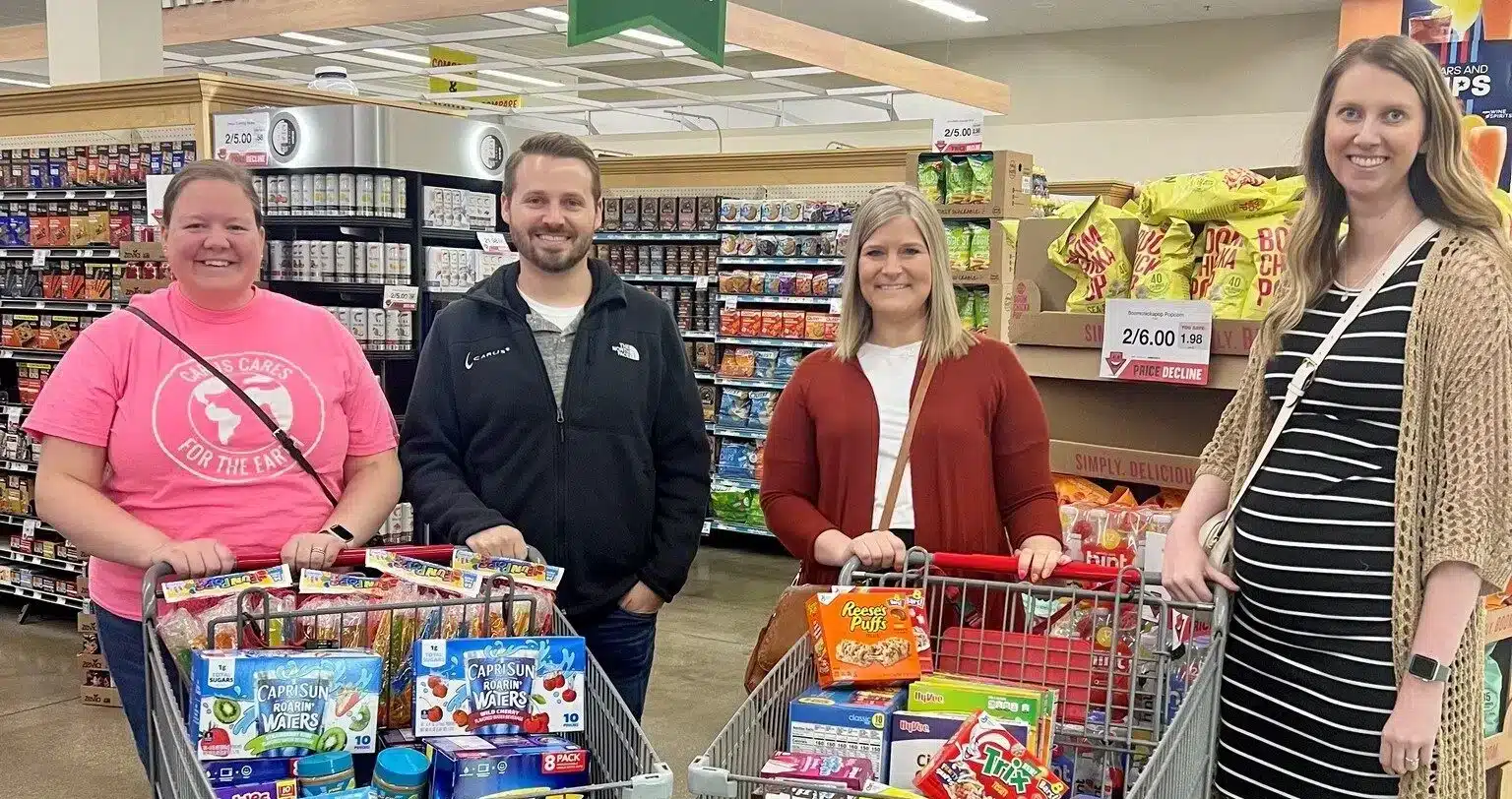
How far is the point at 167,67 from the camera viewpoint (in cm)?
1589

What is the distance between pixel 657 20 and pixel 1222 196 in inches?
68.8

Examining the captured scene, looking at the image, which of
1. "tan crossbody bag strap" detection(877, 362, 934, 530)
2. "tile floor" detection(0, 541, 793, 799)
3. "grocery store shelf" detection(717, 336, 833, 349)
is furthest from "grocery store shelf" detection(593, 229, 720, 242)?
"tan crossbody bag strap" detection(877, 362, 934, 530)

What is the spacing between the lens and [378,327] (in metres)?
5.21

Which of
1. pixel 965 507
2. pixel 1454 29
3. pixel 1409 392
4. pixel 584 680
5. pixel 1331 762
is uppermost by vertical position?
pixel 1454 29

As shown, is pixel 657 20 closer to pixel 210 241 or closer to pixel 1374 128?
pixel 210 241

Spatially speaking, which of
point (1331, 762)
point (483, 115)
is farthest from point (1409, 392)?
point (483, 115)

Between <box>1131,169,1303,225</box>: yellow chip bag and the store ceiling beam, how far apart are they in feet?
17.9

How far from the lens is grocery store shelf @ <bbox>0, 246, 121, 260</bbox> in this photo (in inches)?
232

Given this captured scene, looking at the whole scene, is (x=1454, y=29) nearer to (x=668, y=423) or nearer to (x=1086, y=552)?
(x=1086, y=552)

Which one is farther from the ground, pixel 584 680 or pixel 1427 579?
pixel 1427 579

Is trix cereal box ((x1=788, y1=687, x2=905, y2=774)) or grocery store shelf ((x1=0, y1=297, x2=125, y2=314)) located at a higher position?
grocery store shelf ((x1=0, y1=297, x2=125, y2=314))

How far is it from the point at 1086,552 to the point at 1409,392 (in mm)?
1291

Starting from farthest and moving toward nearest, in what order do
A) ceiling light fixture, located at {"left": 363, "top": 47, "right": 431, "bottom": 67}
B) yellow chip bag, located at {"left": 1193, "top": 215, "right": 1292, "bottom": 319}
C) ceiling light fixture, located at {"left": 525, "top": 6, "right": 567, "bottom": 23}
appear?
ceiling light fixture, located at {"left": 363, "top": 47, "right": 431, "bottom": 67}, ceiling light fixture, located at {"left": 525, "top": 6, "right": 567, "bottom": 23}, yellow chip bag, located at {"left": 1193, "top": 215, "right": 1292, "bottom": 319}

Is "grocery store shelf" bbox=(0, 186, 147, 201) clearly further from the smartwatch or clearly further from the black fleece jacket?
the smartwatch
